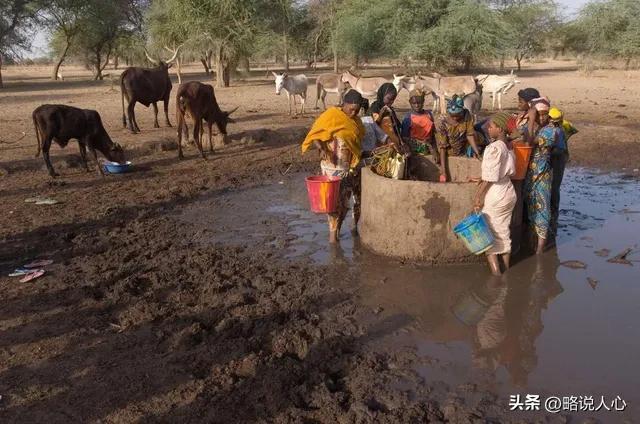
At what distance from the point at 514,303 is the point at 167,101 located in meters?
10.9

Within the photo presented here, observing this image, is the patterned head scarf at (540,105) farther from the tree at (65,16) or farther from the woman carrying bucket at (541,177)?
the tree at (65,16)

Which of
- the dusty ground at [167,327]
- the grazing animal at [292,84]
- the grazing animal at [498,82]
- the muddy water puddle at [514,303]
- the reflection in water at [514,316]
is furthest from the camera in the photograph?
the grazing animal at [498,82]

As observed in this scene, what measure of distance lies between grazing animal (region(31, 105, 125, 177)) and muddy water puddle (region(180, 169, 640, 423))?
2751 millimetres

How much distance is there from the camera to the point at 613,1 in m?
36.1

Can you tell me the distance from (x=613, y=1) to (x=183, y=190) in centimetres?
3756

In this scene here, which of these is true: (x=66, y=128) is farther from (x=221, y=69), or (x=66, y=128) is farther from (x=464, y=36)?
(x=464, y=36)

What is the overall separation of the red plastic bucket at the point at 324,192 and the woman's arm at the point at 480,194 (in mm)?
1333

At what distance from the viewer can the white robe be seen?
4.58 m

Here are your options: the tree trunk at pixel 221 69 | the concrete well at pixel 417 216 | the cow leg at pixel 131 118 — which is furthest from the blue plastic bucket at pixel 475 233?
the tree trunk at pixel 221 69

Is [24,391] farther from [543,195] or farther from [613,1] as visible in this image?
[613,1]

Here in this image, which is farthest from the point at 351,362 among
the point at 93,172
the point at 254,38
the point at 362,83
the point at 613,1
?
the point at 613,1

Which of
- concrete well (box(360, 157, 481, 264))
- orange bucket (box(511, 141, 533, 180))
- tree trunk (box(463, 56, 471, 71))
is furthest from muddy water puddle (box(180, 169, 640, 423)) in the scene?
tree trunk (box(463, 56, 471, 71))

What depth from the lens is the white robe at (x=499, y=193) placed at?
458cm

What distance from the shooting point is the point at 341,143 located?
5547 mm
